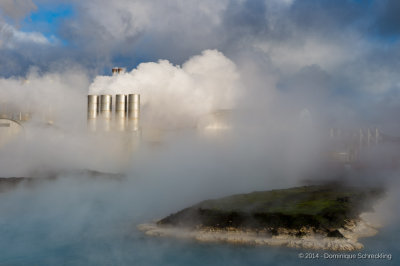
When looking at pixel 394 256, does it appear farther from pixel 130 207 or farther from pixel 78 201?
pixel 78 201

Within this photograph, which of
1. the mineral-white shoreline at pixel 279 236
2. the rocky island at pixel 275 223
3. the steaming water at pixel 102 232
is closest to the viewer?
the steaming water at pixel 102 232

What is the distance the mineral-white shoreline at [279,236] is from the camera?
45562mm

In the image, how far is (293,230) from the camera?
1913 inches

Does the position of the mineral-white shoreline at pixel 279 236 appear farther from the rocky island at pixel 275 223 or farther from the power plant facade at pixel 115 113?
the power plant facade at pixel 115 113

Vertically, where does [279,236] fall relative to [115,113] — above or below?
below

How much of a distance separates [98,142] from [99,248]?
42.0 metres

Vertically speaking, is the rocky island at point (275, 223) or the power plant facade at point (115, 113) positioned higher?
the power plant facade at point (115, 113)

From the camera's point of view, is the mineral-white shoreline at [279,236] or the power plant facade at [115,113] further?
the power plant facade at [115,113]

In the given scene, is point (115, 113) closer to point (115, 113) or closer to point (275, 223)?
point (115, 113)

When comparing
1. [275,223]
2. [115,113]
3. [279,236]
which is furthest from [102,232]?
[115,113]

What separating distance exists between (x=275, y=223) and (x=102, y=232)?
71.5ft

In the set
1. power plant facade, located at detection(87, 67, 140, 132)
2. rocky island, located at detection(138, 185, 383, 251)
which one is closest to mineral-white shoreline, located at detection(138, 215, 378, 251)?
rocky island, located at detection(138, 185, 383, 251)

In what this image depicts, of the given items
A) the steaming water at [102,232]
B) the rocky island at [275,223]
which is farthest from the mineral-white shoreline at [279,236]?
the steaming water at [102,232]

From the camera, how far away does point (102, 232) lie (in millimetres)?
54062
